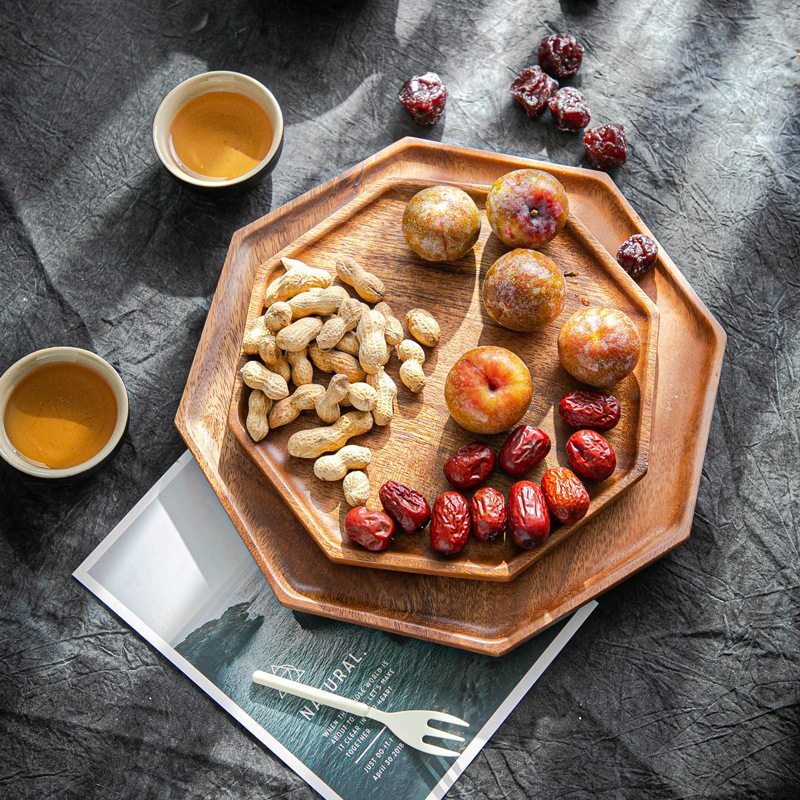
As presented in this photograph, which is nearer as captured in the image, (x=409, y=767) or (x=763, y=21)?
(x=409, y=767)

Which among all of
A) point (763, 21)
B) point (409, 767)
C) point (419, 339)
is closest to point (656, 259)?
point (419, 339)

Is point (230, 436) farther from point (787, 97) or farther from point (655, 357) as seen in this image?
point (787, 97)

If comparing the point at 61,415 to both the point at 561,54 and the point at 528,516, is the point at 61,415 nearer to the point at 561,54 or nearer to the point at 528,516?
the point at 528,516

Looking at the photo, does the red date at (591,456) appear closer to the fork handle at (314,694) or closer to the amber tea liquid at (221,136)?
the fork handle at (314,694)

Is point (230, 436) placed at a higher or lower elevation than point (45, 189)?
lower

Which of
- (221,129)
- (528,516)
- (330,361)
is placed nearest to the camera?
(528,516)

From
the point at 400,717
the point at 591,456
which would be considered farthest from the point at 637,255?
the point at 400,717

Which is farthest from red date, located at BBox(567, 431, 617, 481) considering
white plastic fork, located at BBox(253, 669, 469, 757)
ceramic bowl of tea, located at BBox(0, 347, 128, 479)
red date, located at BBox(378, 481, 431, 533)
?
ceramic bowl of tea, located at BBox(0, 347, 128, 479)
